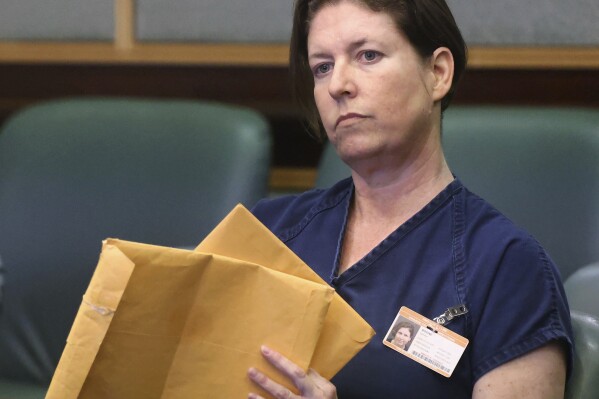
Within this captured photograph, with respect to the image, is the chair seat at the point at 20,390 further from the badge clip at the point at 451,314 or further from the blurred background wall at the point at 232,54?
the badge clip at the point at 451,314

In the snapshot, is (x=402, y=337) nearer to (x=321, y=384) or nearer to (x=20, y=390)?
(x=321, y=384)

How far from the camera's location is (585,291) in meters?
1.26

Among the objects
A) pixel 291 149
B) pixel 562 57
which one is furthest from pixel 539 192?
pixel 291 149

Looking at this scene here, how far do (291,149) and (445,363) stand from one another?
1.15 metres

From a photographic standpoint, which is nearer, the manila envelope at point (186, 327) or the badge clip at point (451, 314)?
the manila envelope at point (186, 327)

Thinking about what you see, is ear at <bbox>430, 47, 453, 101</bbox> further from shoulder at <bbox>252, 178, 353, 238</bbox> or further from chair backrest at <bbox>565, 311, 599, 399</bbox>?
chair backrest at <bbox>565, 311, 599, 399</bbox>

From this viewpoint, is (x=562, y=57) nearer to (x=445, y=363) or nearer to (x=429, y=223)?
(x=429, y=223)

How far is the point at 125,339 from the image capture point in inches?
37.4

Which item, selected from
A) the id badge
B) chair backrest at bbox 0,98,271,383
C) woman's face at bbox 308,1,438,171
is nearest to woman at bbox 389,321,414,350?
the id badge

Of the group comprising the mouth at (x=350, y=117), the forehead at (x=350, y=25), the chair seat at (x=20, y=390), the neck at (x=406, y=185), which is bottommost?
the chair seat at (x=20, y=390)

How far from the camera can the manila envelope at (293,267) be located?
96 centimetres

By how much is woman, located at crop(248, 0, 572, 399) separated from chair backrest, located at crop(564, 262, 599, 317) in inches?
7.2

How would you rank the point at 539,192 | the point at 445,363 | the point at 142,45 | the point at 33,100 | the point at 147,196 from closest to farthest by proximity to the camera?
the point at 445,363 → the point at 539,192 → the point at 147,196 → the point at 142,45 → the point at 33,100

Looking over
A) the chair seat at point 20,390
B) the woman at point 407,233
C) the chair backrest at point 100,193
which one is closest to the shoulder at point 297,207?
the woman at point 407,233
